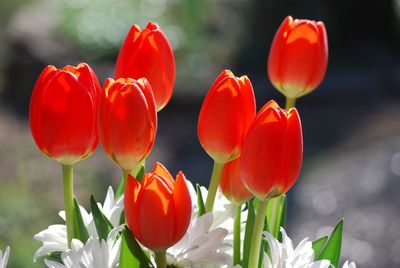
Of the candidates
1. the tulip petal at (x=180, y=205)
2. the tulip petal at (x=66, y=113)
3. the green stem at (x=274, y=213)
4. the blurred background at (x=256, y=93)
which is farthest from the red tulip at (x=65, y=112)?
the blurred background at (x=256, y=93)

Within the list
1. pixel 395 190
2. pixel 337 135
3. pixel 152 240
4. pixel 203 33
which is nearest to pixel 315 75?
pixel 152 240

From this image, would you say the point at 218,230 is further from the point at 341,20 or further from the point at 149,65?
the point at 341,20

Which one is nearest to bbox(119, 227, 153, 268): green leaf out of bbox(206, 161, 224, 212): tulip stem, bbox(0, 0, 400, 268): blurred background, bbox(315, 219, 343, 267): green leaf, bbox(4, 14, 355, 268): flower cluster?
bbox(4, 14, 355, 268): flower cluster

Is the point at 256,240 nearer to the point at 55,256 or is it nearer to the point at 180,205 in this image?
the point at 180,205

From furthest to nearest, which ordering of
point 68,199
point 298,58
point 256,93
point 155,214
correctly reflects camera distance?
1. point 256,93
2. point 298,58
3. point 68,199
4. point 155,214

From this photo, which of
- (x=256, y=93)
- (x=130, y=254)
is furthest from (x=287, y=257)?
(x=256, y=93)

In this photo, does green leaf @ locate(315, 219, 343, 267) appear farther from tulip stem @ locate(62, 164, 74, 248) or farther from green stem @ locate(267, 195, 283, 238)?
tulip stem @ locate(62, 164, 74, 248)

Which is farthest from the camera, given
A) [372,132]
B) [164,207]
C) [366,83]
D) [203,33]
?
[203,33]
